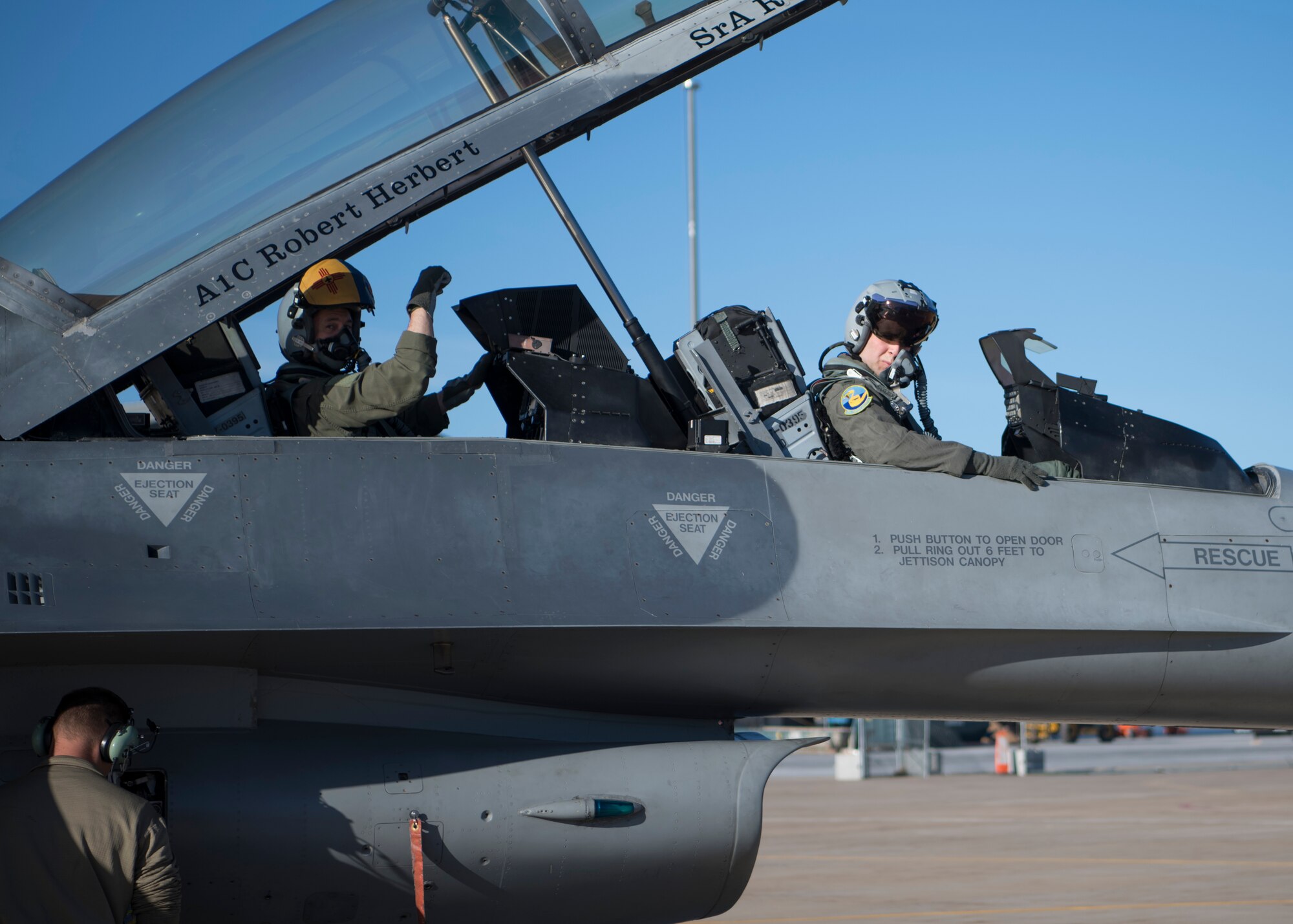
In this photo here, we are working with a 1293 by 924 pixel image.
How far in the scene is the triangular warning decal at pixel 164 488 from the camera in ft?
14.8

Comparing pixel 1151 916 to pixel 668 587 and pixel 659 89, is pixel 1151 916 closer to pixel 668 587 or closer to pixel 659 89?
pixel 668 587

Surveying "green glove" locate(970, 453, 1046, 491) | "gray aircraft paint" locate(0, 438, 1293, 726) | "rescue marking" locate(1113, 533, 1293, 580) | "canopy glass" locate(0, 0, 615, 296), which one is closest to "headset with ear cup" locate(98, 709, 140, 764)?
"gray aircraft paint" locate(0, 438, 1293, 726)

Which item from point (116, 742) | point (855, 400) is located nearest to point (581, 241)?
point (855, 400)

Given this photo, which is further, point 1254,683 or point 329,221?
point 1254,683

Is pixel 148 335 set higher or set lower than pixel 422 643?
higher

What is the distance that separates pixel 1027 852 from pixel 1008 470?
803 centimetres

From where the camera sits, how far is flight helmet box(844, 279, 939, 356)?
618cm

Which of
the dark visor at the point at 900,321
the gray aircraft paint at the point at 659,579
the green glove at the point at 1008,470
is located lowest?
the gray aircraft paint at the point at 659,579

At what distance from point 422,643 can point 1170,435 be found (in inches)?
144

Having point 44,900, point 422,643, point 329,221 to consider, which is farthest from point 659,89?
point 44,900

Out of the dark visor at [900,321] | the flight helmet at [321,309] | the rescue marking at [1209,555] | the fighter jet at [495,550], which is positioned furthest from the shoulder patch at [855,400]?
the flight helmet at [321,309]

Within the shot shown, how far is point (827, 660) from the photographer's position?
530 centimetres

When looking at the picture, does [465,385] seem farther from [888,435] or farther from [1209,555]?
[1209,555]

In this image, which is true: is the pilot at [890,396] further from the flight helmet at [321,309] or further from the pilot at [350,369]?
the flight helmet at [321,309]
